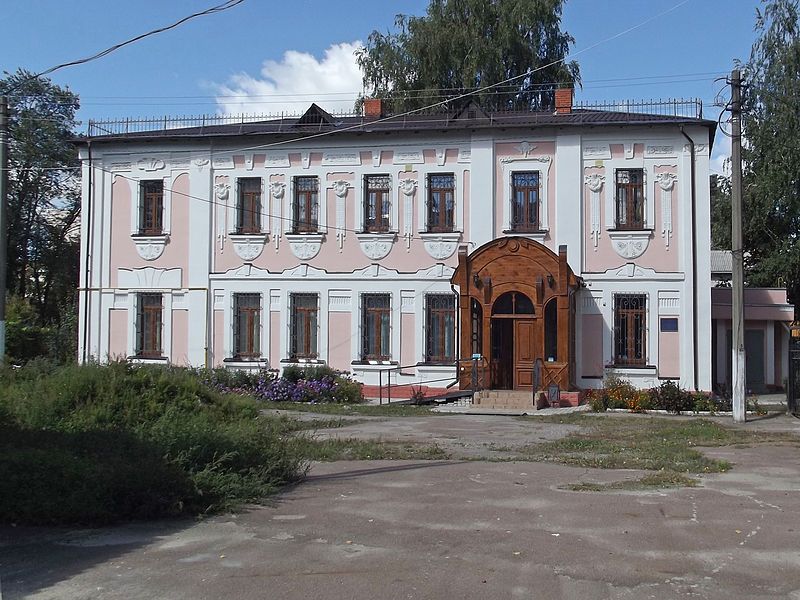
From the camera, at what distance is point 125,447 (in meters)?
8.41

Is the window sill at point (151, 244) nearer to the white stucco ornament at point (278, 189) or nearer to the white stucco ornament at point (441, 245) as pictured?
the white stucco ornament at point (278, 189)

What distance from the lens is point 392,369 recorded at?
889 inches

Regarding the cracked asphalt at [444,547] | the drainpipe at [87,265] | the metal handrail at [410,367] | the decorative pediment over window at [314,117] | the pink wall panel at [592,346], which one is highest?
the decorative pediment over window at [314,117]

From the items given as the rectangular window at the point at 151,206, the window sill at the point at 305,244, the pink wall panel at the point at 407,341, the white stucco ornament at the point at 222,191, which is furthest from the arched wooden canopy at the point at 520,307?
the rectangular window at the point at 151,206

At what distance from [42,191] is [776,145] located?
3269 centimetres

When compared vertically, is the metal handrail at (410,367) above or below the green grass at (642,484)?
above

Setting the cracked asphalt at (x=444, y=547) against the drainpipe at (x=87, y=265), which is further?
the drainpipe at (x=87, y=265)

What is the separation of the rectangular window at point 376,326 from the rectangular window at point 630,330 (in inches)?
252

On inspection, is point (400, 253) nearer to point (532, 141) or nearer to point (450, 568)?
point (532, 141)

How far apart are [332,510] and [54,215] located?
36.2 meters

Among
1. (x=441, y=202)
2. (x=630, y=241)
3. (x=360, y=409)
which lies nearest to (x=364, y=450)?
(x=360, y=409)

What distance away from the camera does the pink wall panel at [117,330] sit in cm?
2434

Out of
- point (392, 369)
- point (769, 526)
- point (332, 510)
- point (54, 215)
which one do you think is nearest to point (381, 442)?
point (332, 510)

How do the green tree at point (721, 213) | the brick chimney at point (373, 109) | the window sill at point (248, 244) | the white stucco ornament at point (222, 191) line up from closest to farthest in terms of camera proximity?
the window sill at point (248, 244), the white stucco ornament at point (222, 191), the brick chimney at point (373, 109), the green tree at point (721, 213)
